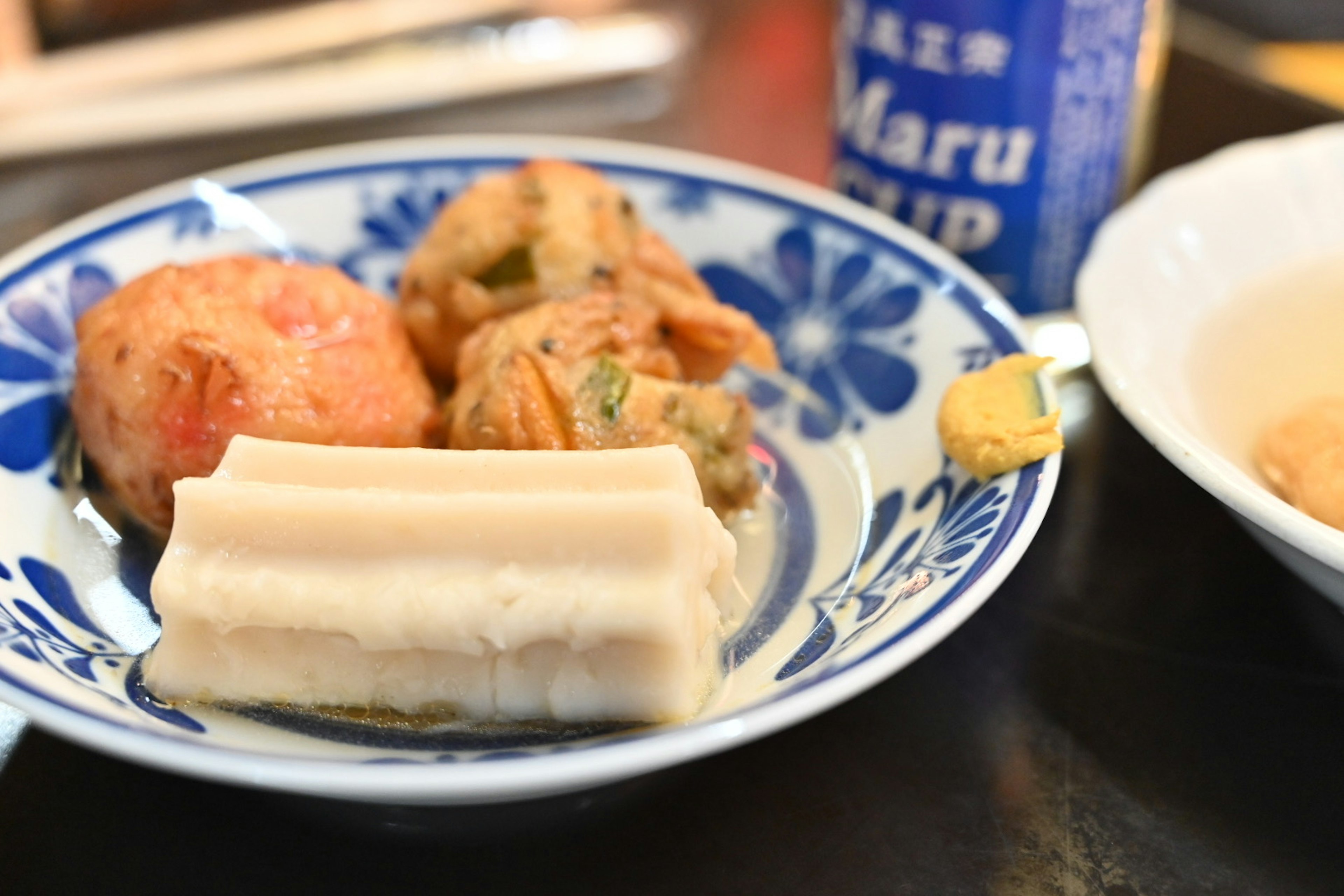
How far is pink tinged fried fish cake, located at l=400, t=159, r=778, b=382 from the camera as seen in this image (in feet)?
3.13

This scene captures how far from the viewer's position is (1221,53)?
2049 mm

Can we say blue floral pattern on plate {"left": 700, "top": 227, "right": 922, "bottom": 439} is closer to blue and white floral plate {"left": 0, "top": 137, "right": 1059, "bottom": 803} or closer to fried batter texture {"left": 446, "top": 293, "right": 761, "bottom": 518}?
blue and white floral plate {"left": 0, "top": 137, "right": 1059, "bottom": 803}

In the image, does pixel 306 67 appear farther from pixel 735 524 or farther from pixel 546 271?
pixel 735 524

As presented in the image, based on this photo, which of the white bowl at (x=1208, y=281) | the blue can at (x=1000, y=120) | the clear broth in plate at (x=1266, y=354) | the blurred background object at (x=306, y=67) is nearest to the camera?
the white bowl at (x=1208, y=281)

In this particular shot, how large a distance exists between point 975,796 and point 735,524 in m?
0.30

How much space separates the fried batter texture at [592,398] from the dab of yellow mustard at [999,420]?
0.54ft

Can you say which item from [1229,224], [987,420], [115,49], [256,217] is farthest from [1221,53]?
[115,49]

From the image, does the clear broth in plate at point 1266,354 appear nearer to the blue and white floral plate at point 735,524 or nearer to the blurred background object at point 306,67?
the blue and white floral plate at point 735,524

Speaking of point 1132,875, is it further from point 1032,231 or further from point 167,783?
point 1032,231

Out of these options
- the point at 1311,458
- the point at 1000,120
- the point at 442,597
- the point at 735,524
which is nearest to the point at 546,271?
the point at 735,524

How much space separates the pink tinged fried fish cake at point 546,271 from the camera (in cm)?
95

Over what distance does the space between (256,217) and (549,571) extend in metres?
0.69

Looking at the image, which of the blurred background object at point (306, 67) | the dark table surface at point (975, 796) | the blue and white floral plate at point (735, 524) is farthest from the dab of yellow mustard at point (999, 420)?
the blurred background object at point (306, 67)

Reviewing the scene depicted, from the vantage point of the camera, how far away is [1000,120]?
1.12m
